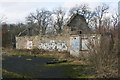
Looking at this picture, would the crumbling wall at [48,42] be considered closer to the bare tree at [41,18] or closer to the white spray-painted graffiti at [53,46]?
the white spray-painted graffiti at [53,46]

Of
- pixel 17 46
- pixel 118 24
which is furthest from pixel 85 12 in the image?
pixel 118 24

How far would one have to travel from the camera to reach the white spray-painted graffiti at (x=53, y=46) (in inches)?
1380

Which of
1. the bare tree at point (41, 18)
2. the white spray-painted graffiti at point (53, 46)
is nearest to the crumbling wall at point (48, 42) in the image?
the white spray-painted graffiti at point (53, 46)

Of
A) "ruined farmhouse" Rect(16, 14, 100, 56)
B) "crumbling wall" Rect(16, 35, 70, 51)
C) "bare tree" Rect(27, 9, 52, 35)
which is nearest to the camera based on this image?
"ruined farmhouse" Rect(16, 14, 100, 56)

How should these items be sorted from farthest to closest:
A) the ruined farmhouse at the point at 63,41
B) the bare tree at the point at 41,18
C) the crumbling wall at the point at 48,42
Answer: the bare tree at the point at 41,18, the crumbling wall at the point at 48,42, the ruined farmhouse at the point at 63,41

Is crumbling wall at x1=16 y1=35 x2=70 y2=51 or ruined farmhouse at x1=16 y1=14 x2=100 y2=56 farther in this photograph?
crumbling wall at x1=16 y1=35 x2=70 y2=51

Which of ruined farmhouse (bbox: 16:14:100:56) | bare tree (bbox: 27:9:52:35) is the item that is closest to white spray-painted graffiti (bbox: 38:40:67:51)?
A: ruined farmhouse (bbox: 16:14:100:56)

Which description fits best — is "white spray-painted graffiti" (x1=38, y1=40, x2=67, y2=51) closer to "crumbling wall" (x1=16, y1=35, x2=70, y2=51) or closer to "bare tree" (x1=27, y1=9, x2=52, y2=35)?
"crumbling wall" (x1=16, y1=35, x2=70, y2=51)

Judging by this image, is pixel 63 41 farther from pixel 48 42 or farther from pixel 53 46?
pixel 48 42

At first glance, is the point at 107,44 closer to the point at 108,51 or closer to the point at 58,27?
the point at 108,51

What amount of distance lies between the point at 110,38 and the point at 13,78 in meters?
A: 5.81

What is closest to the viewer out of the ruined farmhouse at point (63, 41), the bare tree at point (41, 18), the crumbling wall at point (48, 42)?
the ruined farmhouse at point (63, 41)

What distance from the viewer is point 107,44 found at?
13.9 metres

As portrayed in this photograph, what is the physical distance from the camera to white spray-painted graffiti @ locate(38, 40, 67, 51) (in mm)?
35050
